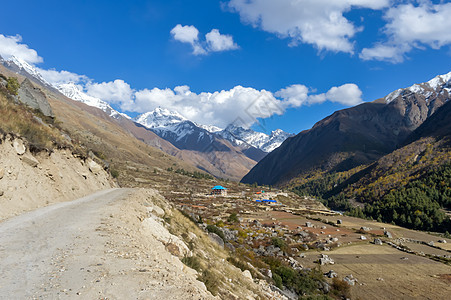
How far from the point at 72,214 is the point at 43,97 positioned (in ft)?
152

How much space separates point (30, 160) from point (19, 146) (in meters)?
1.35

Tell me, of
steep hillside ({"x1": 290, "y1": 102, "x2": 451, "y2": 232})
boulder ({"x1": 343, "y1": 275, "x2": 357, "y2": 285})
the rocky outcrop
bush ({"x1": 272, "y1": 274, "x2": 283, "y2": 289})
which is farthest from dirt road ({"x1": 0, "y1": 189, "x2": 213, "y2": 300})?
steep hillside ({"x1": 290, "y1": 102, "x2": 451, "y2": 232})

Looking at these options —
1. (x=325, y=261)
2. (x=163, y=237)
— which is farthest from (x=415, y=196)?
(x=163, y=237)

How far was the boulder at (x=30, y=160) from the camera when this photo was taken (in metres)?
20.0

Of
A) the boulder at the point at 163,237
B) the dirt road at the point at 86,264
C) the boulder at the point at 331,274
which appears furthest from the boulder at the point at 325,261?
the dirt road at the point at 86,264

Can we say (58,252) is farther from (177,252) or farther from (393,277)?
(393,277)

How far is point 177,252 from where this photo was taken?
12.2 m

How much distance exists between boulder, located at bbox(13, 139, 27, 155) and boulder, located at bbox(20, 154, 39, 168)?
421mm

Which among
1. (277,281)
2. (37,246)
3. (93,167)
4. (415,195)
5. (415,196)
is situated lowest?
(277,281)

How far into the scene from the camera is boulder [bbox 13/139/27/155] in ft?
63.9

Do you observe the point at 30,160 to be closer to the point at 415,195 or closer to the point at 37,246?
the point at 37,246

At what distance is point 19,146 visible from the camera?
20016mm

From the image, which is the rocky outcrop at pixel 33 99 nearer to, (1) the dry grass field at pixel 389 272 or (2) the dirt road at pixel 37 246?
(2) the dirt road at pixel 37 246

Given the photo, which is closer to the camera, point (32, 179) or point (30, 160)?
point (32, 179)
